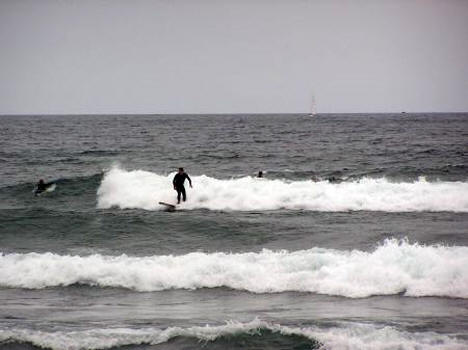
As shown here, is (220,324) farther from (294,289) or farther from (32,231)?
(32,231)

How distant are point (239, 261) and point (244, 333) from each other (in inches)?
200

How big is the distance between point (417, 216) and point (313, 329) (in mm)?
12080

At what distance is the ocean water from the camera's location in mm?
9523

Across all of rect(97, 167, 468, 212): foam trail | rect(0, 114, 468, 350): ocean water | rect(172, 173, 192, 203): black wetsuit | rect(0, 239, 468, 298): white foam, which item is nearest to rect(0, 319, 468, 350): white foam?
rect(0, 114, 468, 350): ocean water

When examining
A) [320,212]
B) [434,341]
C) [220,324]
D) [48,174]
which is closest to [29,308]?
[220,324]

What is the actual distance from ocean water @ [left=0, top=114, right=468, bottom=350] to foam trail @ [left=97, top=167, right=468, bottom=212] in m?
0.09

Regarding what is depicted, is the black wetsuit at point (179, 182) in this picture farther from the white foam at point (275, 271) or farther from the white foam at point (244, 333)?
the white foam at point (244, 333)

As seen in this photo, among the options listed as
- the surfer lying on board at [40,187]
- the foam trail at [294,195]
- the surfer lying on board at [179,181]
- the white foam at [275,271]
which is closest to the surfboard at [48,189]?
the surfer lying on board at [40,187]

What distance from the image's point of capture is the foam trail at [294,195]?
72.5ft

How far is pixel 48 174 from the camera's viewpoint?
32562mm

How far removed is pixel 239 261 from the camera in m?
14.5

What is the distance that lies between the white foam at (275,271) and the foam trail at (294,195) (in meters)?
7.55

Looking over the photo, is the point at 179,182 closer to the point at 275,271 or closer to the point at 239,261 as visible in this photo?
the point at 239,261

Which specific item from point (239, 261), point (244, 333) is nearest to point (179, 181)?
point (239, 261)
